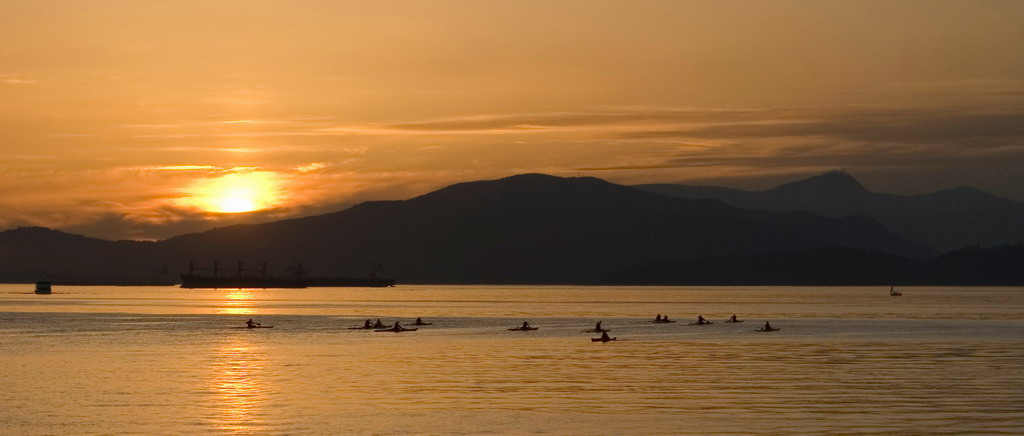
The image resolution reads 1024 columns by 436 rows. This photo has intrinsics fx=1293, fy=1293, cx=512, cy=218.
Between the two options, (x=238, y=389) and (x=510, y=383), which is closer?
(x=238, y=389)

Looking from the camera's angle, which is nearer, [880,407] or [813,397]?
[880,407]

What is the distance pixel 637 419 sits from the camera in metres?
45.5

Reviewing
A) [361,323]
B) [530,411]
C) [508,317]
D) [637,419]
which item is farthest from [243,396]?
[508,317]

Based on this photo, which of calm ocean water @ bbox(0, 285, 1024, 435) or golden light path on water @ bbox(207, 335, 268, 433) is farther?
golden light path on water @ bbox(207, 335, 268, 433)

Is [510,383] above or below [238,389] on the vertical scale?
below

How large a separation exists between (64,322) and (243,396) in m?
86.9

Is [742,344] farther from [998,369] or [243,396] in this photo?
[243,396]

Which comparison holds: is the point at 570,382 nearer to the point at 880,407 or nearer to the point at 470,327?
the point at 880,407

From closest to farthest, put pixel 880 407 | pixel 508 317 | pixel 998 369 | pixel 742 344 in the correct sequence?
pixel 880 407 < pixel 998 369 < pixel 742 344 < pixel 508 317

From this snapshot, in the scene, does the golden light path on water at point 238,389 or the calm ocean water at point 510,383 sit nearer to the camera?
the calm ocean water at point 510,383

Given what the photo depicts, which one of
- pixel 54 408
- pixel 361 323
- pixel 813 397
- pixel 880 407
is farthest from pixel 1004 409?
pixel 361 323

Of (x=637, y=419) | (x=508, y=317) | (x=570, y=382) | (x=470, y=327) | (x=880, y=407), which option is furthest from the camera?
(x=508, y=317)

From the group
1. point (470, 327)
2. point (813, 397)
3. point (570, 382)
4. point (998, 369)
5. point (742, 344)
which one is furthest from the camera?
point (470, 327)

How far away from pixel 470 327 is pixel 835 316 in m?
55.4
